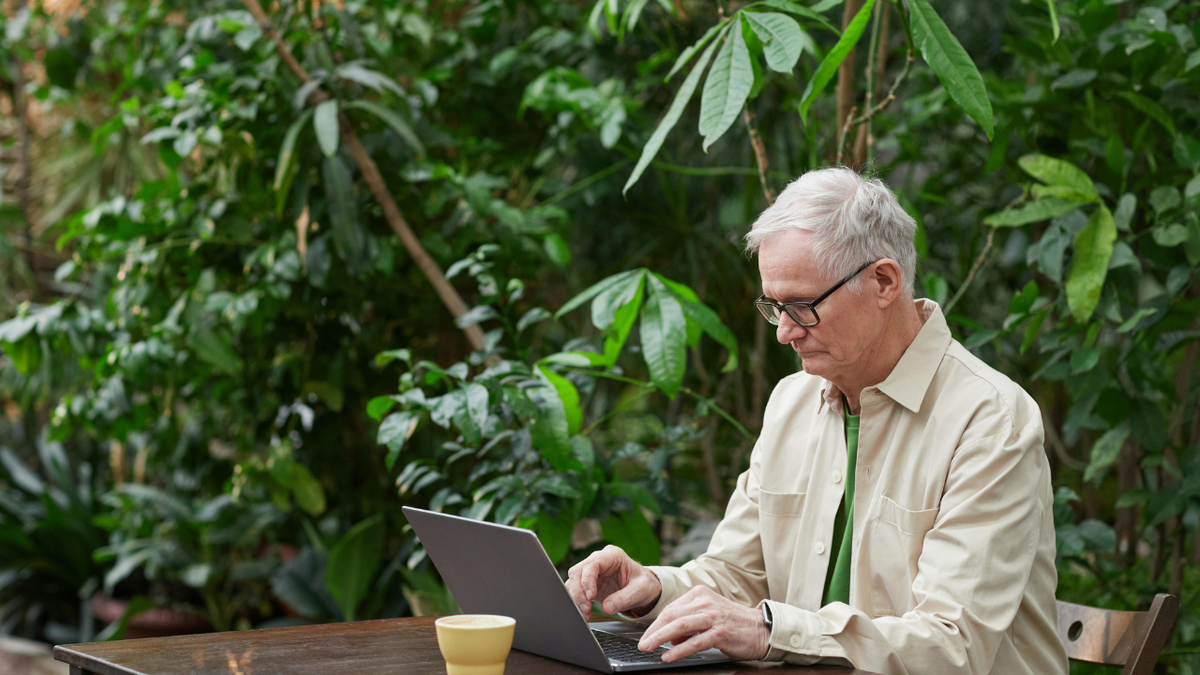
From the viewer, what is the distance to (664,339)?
184 centimetres

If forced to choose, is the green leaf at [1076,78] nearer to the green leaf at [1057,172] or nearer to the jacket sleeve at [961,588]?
the green leaf at [1057,172]

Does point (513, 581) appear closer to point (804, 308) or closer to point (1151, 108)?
point (804, 308)

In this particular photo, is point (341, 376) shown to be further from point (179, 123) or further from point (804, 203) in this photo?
point (804, 203)

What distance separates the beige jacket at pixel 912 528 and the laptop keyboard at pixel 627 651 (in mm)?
117

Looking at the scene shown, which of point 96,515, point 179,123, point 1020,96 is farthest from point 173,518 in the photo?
point 1020,96

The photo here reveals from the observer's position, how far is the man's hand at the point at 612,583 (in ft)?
4.33

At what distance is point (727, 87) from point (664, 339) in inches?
19.1

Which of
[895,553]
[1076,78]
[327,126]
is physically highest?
[1076,78]

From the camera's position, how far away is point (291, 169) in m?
2.42

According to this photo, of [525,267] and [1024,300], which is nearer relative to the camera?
[1024,300]

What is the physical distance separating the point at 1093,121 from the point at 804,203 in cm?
123

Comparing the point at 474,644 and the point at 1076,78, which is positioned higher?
the point at 1076,78

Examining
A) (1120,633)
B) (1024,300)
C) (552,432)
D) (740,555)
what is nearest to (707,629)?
(740,555)

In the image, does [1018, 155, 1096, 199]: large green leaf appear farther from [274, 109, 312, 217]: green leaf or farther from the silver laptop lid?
[274, 109, 312, 217]: green leaf
